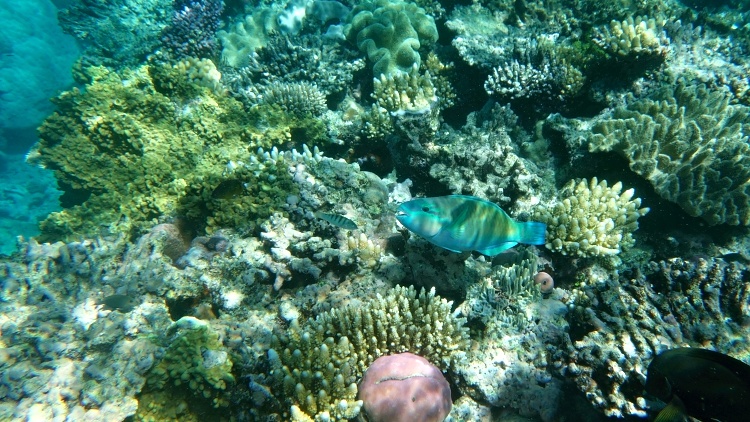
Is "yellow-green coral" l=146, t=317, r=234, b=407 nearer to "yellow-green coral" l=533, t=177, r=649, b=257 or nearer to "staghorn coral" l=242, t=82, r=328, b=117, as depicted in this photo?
"yellow-green coral" l=533, t=177, r=649, b=257

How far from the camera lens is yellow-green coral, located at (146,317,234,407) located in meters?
3.16

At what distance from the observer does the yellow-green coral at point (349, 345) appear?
288 cm

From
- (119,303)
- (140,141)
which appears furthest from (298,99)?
(119,303)

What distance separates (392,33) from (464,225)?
663 cm

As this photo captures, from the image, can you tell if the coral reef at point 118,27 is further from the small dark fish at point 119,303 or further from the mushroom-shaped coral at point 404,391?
the mushroom-shaped coral at point 404,391

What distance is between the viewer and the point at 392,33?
770 cm

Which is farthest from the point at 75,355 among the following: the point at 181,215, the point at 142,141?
the point at 142,141

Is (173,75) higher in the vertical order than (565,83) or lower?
higher

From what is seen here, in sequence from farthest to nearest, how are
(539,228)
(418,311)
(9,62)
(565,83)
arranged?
1. (9,62)
2. (565,83)
3. (418,311)
4. (539,228)

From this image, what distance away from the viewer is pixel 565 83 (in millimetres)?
5707

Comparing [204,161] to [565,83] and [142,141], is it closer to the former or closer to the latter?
[142,141]

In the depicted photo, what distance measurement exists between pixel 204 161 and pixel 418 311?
499 cm

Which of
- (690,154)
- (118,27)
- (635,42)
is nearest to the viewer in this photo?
(690,154)

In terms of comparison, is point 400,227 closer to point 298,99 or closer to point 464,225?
point 464,225
